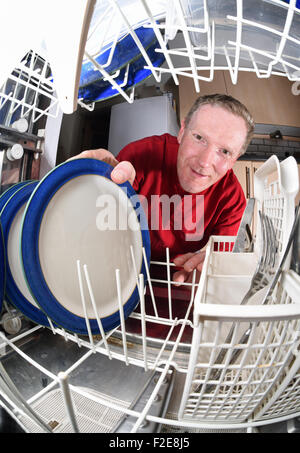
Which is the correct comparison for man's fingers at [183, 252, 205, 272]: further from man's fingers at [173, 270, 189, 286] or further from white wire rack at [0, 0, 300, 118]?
white wire rack at [0, 0, 300, 118]

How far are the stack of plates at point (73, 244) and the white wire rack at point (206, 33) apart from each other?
0.12 metres

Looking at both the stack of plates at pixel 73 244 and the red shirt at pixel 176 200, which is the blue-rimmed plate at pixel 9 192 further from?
the red shirt at pixel 176 200

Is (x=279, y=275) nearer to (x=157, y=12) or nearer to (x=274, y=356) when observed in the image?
(x=274, y=356)

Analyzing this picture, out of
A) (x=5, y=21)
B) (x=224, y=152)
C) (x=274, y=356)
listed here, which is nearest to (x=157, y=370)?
(x=274, y=356)

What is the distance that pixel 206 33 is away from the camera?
1.08 feet

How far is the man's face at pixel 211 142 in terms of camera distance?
1.21 feet

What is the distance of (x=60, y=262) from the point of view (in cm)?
36

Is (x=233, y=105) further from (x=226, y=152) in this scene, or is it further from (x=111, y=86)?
(x=111, y=86)

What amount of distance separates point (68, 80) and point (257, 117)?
268mm

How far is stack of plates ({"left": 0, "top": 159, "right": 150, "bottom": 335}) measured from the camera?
338 millimetres

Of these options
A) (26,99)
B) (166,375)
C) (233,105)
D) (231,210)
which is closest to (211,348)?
(166,375)

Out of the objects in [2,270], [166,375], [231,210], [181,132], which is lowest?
[166,375]

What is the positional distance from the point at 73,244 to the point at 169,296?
0.18 meters

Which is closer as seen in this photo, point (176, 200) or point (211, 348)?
point (211, 348)
